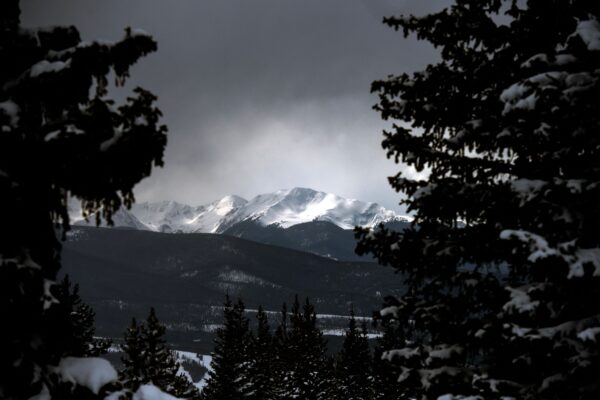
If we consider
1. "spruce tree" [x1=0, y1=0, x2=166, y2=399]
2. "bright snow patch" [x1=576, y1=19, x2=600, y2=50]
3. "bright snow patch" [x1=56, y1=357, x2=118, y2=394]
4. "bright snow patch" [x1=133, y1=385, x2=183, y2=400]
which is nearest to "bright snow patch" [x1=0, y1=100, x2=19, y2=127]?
"spruce tree" [x1=0, y1=0, x2=166, y2=399]

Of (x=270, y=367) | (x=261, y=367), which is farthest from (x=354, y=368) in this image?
(x=261, y=367)

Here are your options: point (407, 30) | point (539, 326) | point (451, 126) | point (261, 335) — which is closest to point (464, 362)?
point (539, 326)

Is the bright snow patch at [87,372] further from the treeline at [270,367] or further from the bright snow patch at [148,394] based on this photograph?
the treeline at [270,367]

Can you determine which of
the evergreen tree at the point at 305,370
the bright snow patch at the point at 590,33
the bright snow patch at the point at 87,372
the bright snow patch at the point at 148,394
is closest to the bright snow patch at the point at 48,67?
the bright snow patch at the point at 87,372

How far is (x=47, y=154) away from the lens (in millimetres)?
5020

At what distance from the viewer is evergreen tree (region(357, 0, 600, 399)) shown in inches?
230

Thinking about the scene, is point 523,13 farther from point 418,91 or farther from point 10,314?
point 10,314

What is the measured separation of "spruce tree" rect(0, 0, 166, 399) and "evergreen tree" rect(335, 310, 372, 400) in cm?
5917

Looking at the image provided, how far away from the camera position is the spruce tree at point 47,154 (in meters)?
4.81

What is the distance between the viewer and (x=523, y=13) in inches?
315

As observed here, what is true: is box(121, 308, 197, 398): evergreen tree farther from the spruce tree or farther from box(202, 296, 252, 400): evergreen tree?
the spruce tree

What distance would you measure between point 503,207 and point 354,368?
61.7 m

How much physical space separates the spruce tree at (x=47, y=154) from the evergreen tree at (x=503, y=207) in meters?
3.90

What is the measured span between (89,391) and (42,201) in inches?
80.9
